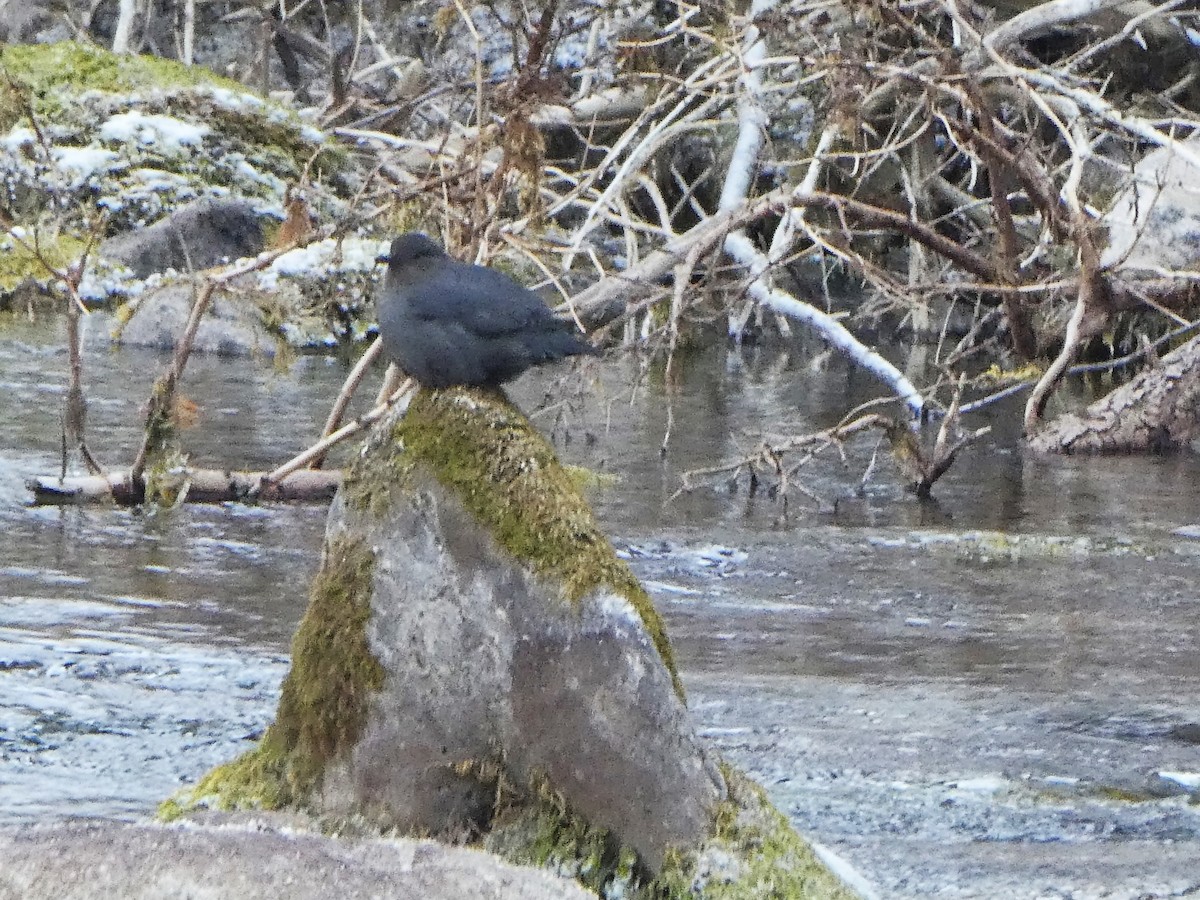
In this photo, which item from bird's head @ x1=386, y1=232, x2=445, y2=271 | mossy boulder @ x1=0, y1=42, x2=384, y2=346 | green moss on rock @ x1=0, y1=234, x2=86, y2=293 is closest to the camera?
bird's head @ x1=386, y1=232, x2=445, y2=271

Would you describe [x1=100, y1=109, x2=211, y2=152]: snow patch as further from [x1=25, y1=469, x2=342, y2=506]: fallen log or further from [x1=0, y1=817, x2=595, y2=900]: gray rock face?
[x1=0, y1=817, x2=595, y2=900]: gray rock face

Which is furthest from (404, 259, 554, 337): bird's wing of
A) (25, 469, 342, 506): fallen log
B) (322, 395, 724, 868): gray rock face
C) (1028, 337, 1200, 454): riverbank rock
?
(1028, 337, 1200, 454): riverbank rock

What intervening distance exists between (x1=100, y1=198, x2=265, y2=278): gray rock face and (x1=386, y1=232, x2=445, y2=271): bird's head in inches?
417

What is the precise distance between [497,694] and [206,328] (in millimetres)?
10546

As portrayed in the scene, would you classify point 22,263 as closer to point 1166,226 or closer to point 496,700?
point 1166,226

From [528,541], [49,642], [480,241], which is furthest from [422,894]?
[480,241]

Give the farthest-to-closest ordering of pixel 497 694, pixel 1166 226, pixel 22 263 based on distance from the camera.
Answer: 1. pixel 22 263
2. pixel 1166 226
3. pixel 497 694

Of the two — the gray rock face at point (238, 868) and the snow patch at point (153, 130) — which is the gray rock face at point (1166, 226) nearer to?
the snow patch at point (153, 130)

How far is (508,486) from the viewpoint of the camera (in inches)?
150

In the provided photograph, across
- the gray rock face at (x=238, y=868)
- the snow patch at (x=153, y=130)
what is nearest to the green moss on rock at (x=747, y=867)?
the gray rock face at (x=238, y=868)

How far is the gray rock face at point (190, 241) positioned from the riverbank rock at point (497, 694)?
38.9 feet

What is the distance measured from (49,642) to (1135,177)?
595 cm

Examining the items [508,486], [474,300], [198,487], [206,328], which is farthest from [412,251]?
[206,328]

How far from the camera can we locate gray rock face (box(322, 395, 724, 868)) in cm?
359
